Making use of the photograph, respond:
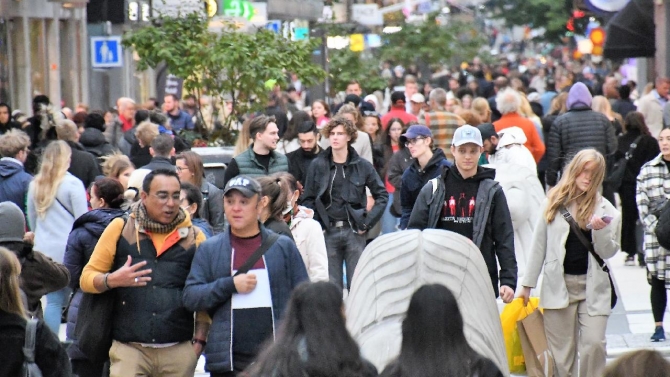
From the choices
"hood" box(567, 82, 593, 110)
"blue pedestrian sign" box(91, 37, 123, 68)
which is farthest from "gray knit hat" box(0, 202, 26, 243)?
"blue pedestrian sign" box(91, 37, 123, 68)

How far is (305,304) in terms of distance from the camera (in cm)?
517

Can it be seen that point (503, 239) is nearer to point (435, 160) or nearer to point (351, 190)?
point (435, 160)

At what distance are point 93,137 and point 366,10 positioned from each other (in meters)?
24.9

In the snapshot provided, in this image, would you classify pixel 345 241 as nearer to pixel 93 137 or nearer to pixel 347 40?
pixel 93 137

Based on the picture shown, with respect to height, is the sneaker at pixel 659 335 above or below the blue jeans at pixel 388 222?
below

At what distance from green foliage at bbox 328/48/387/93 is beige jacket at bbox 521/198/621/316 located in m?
17.5

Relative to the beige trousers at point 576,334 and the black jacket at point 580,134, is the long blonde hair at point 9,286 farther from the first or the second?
the black jacket at point 580,134

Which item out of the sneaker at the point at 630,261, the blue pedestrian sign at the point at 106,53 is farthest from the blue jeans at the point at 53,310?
the blue pedestrian sign at the point at 106,53

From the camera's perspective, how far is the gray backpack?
237 inches

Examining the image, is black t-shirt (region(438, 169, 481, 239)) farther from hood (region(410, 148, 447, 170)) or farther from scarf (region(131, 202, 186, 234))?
scarf (region(131, 202, 186, 234))

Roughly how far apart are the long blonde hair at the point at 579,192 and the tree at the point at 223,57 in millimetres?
7890

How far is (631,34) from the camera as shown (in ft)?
85.5

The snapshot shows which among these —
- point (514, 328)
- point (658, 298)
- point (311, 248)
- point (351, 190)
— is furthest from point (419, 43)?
point (311, 248)

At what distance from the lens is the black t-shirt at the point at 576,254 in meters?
9.09
